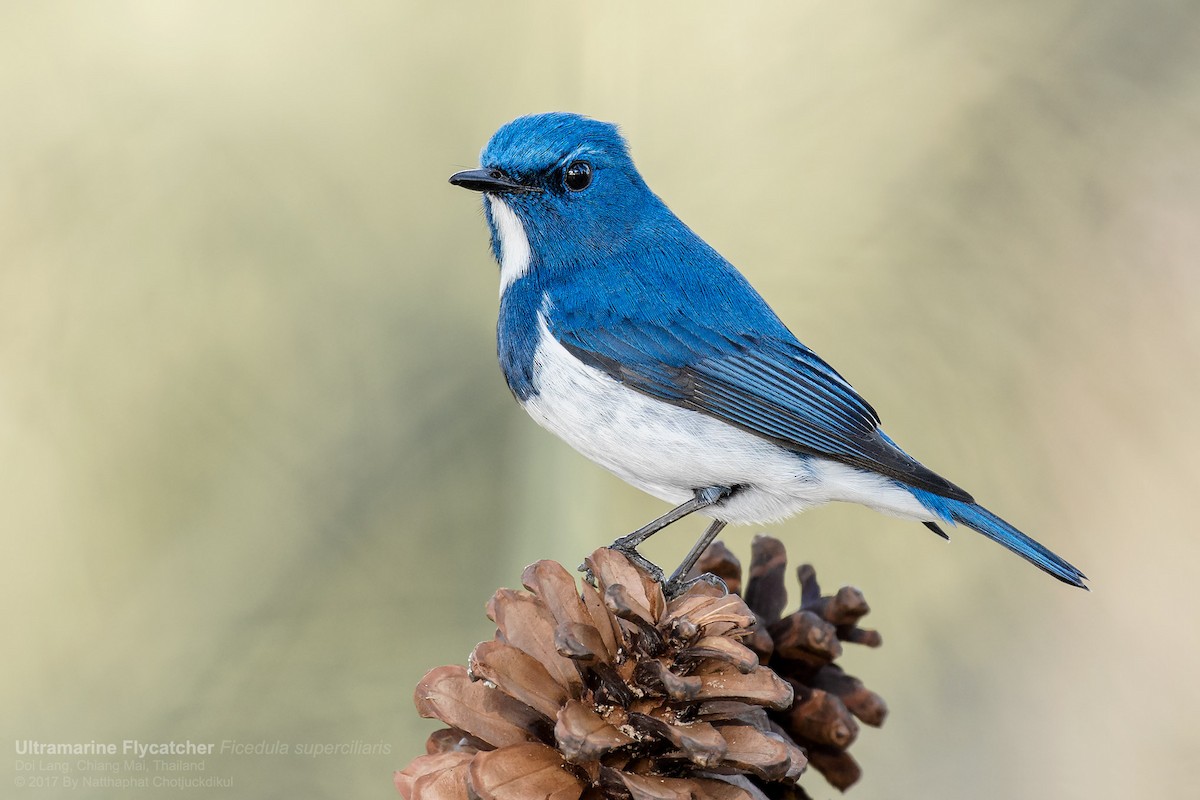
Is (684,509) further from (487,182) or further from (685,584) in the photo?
(487,182)

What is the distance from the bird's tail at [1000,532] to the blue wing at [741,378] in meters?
0.06

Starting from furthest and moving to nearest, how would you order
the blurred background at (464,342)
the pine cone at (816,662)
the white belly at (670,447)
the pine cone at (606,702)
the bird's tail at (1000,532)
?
1. the blurred background at (464,342)
2. the white belly at (670,447)
3. the bird's tail at (1000,532)
4. the pine cone at (816,662)
5. the pine cone at (606,702)

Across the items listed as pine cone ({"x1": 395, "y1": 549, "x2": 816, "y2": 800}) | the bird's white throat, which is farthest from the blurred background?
pine cone ({"x1": 395, "y1": 549, "x2": 816, "y2": 800})

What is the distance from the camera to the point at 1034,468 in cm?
108

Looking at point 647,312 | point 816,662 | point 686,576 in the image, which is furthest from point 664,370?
point 816,662

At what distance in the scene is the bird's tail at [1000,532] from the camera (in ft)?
2.69

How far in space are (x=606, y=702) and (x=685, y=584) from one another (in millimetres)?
259

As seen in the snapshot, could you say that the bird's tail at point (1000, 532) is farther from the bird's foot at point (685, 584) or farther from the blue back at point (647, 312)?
the bird's foot at point (685, 584)

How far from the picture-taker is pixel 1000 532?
88 centimetres

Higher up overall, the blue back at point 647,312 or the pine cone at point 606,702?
the blue back at point 647,312

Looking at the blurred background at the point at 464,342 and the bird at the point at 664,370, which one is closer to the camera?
the bird at the point at 664,370

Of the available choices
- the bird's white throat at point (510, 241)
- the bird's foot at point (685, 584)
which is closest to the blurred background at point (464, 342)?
the bird's white throat at point (510, 241)

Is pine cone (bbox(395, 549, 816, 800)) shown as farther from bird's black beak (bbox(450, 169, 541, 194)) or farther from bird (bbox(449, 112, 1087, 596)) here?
bird's black beak (bbox(450, 169, 541, 194))

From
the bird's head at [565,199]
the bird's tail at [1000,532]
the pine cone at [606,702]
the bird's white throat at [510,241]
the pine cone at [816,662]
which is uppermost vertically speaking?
the bird's head at [565,199]
